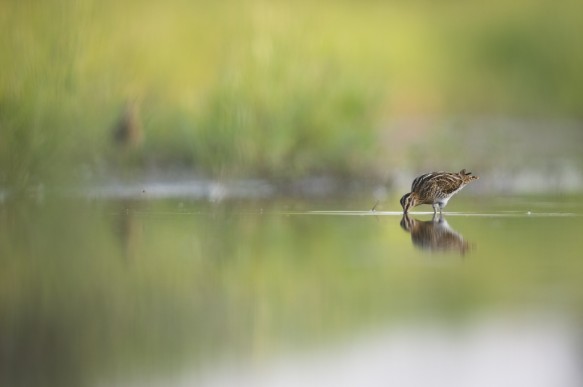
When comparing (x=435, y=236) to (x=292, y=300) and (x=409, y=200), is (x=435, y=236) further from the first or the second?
(x=292, y=300)

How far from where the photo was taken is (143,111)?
1739 cm

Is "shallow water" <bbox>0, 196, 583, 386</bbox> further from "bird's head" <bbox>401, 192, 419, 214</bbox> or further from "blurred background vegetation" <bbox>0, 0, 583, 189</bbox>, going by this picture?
"blurred background vegetation" <bbox>0, 0, 583, 189</bbox>

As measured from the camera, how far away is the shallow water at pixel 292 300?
6074 millimetres

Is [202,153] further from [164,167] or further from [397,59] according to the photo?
[397,59]

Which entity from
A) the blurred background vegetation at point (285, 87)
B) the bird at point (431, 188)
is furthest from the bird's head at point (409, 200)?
the blurred background vegetation at point (285, 87)

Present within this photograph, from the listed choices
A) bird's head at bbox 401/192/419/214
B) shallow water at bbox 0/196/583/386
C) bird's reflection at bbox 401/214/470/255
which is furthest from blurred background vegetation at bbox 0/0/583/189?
bird's reflection at bbox 401/214/470/255

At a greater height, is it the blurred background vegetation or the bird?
the blurred background vegetation

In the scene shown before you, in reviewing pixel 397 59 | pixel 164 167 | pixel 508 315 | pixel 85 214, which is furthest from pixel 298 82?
pixel 508 315

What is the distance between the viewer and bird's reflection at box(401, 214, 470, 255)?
33.2 feet

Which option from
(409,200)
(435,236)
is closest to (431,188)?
(409,200)

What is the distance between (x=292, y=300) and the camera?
25.3 ft

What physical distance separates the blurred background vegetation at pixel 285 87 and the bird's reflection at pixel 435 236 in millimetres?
4394

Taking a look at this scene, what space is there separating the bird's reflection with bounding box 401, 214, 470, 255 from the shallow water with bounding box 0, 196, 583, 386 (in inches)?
1.1

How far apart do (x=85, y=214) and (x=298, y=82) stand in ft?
14.1
